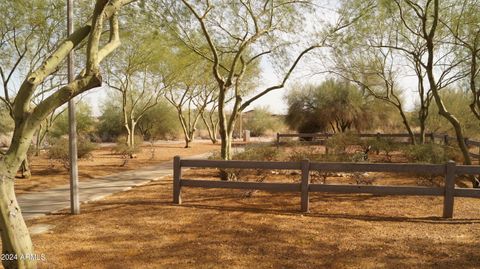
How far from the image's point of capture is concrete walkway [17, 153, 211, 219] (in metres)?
7.99

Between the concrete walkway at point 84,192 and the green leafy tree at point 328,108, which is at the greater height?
the green leafy tree at point 328,108

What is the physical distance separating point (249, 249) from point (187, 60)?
16.9m

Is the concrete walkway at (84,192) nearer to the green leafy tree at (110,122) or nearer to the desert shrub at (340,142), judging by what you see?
the desert shrub at (340,142)

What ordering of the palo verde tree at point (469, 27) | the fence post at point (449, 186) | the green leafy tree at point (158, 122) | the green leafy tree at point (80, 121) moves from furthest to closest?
the green leafy tree at point (158, 122)
the green leafy tree at point (80, 121)
the palo verde tree at point (469, 27)
the fence post at point (449, 186)

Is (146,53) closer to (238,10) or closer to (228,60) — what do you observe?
(228,60)

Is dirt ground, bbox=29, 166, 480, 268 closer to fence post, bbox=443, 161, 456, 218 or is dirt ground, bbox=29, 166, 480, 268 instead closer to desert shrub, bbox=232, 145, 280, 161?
fence post, bbox=443, 161, 456, 218

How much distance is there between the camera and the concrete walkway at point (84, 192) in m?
7.99

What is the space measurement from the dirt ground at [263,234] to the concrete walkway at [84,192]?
706 millimetres

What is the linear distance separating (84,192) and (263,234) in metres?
6.15

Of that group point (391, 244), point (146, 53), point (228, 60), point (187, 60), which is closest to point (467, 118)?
point (228, 60)

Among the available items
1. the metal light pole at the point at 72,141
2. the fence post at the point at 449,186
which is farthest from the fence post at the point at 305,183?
the metal light pole at the point at 72,141

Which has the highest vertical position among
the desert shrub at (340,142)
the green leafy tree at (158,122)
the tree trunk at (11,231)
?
the green leafy tree at (158,122)

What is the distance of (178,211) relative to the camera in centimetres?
753

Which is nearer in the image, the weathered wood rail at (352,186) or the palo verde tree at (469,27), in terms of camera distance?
the weathered wood rail at (352,186)
